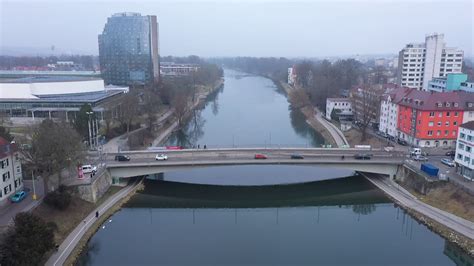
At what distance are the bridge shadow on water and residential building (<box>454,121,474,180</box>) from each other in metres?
4.64

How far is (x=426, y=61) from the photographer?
6241 centimetres

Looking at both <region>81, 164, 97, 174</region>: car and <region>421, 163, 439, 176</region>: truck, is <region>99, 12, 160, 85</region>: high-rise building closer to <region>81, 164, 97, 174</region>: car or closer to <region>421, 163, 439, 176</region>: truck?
<region>81, 164, 97, 174</region>: car

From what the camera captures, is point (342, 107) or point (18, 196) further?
point (342, 107)

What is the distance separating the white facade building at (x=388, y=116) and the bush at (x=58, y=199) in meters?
26.6

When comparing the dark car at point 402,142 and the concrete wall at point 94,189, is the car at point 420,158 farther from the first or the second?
the concrete wall at point 94,189

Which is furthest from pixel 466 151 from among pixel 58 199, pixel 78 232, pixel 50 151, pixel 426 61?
pixel 426 61

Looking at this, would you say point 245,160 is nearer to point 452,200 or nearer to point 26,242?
point 452,200

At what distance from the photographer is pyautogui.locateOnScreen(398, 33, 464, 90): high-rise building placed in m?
62.1

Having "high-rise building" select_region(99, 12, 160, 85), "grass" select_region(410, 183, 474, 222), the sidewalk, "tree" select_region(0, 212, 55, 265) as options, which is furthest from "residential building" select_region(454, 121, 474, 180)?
"high-rise building" select_region(99, 12, 160, 85)

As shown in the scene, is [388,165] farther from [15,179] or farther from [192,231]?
[15,179]

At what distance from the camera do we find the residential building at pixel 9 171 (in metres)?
19.1

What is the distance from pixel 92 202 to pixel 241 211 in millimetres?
8413

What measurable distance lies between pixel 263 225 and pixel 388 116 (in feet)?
64.8

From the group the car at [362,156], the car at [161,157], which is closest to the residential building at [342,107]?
the car at [362,156]
